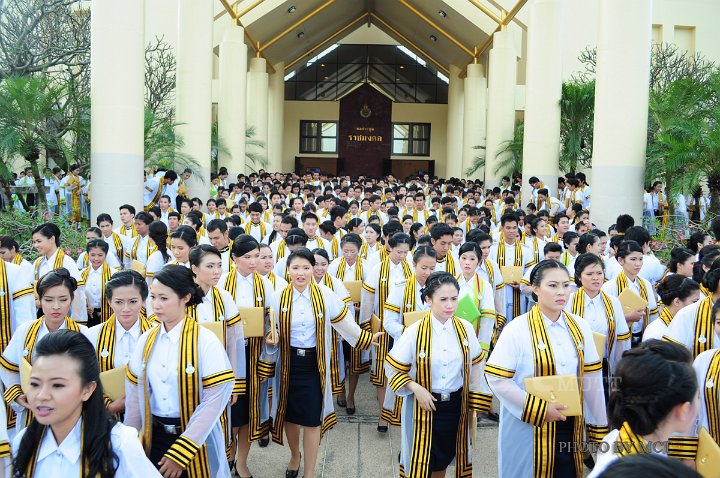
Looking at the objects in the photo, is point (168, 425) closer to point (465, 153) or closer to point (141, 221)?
point (141, 221)

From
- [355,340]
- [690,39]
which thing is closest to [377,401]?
[355,340]

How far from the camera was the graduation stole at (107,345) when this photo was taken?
15.9 feet

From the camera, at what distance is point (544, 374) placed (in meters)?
4.39

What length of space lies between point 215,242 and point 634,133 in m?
8.46

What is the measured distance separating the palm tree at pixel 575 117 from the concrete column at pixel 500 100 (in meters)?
3.85

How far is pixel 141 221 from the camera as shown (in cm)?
971

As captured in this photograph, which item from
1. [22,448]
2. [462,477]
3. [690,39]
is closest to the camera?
[22,448]

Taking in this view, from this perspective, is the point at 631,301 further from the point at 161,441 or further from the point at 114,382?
the point at 114,382

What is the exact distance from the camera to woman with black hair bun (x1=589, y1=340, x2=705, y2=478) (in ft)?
9.32

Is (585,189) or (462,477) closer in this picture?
(462,477)

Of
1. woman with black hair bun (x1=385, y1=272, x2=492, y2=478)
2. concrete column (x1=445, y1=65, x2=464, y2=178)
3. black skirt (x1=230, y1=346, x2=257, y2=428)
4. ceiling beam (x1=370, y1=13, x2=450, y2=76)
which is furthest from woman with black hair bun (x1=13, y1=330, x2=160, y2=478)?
ceiling beam (x1=370, y1=13, x2=450, y2=76)

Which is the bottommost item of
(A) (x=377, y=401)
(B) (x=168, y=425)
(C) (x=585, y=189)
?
(A) (x=377, y=401)

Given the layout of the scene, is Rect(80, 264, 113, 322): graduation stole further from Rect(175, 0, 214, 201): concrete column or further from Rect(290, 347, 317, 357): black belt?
Rect(175, 0, 214, 201): concrete column

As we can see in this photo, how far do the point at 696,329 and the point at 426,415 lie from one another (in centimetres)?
185
